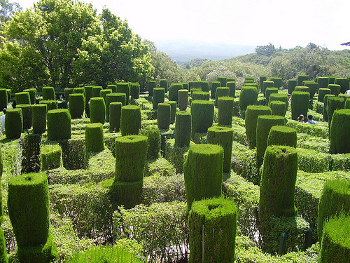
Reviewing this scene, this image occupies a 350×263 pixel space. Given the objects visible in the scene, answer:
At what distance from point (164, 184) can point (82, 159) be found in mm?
6458

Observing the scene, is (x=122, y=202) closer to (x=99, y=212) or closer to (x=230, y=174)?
(x=99, y=212)

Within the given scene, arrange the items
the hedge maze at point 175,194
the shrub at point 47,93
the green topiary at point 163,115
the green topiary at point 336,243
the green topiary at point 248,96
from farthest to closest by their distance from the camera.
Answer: the shrub at point 47,93 < the green topiary at point 248,96 < the green topiary at point 163,115 < the hedge maze at point 175,194 < the green topiary at point 336,243

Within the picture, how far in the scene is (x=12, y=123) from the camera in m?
14.8

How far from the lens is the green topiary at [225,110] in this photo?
1783cm

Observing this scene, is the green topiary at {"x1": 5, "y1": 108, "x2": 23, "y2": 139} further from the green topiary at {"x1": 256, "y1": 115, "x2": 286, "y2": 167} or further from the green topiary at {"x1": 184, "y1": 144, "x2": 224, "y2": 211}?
the green topiary at {"x1": 256, "y1": 115, "x2": 286, "y2": 167}

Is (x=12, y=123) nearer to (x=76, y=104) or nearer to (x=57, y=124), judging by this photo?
(x=57, y=124)

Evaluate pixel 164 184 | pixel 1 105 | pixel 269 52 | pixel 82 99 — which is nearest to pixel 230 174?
pixel 164 184

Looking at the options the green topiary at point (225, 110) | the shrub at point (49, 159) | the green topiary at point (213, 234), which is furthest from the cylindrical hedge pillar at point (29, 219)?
the green topiary at point (225, 110)

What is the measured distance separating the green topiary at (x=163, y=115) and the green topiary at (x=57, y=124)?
5.11 metres

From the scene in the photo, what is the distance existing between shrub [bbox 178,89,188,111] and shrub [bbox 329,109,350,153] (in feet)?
41.3

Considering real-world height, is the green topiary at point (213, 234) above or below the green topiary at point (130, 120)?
below

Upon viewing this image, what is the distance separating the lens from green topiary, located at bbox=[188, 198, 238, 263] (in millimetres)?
5984

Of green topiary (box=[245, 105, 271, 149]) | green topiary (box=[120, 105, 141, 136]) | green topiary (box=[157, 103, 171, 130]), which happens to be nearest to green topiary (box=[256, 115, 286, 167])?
green topiary (box=[245, 105, 271, 149])

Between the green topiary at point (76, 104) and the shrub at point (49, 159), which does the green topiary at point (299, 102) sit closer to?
the green topiary at point (76, 104)
